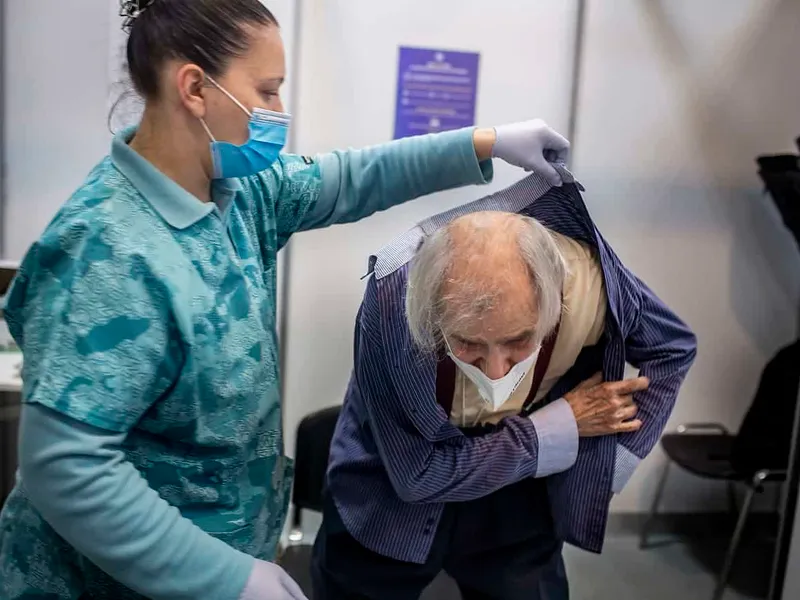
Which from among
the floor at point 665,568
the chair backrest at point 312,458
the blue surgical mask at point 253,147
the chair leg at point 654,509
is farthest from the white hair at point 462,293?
the chair leg at point 654,509

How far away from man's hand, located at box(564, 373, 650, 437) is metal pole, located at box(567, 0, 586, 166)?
3.71 ft

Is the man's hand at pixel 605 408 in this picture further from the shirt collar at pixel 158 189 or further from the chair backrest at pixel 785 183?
the chair backrest at pixel 785 183

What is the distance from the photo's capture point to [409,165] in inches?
51.1

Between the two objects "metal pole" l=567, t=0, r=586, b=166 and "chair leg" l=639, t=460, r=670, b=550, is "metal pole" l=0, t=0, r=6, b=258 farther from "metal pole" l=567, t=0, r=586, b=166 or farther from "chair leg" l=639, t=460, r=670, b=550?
"chair leg" l=639, t=460, r=670, b=550

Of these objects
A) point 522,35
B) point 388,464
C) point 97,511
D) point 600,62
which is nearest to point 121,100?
point 97,511

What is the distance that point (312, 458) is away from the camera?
71.7 inches

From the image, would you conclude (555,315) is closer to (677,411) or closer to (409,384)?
(409,384)

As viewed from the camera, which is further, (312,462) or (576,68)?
(576,68)

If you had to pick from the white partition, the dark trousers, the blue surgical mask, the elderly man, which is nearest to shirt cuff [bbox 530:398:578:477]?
the elderly man

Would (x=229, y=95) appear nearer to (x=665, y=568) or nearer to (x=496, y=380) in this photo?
(x=496, y=380)

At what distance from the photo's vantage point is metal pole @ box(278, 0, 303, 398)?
6.68 feet

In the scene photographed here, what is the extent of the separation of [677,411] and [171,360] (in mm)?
2062

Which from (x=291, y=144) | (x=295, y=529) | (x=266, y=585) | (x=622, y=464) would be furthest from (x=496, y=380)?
(x=291, y=144)

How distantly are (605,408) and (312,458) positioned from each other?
780 millimetres
